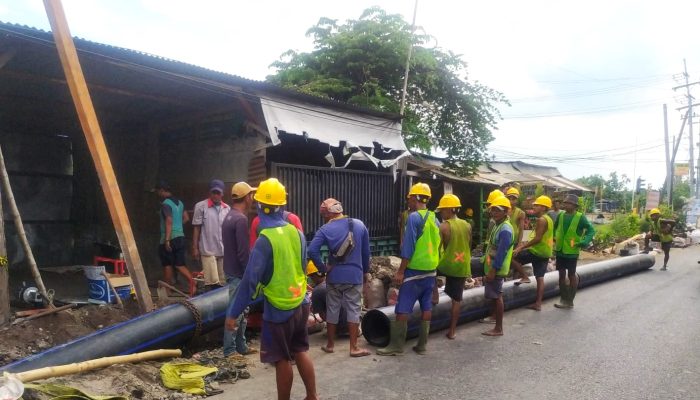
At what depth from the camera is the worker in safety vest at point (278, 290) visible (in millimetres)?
3520

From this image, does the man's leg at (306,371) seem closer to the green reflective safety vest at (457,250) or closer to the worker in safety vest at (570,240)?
the green reflective safety vest at (457,250)

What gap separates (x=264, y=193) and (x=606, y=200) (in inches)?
2045

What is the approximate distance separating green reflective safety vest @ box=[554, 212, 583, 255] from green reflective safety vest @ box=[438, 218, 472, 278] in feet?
8.92

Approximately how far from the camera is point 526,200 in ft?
49.2

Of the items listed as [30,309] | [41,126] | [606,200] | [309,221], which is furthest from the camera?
[606,200]

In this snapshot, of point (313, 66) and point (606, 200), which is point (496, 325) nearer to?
point (313, 66)

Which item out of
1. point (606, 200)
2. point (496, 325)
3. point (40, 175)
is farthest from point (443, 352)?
point (606, 200)

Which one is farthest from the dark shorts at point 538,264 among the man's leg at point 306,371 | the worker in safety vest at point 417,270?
the man's leg at point 306,371

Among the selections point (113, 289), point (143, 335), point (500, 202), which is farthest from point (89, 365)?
point (500, 202)

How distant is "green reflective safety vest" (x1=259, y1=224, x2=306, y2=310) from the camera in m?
3.53

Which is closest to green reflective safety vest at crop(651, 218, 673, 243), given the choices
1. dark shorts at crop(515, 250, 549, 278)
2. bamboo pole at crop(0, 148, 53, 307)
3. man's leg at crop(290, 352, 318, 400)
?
dark shorts at crop(515, 250, 549, 278)

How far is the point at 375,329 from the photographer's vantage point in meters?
5.80

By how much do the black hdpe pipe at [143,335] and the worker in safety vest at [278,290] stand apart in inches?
58.8

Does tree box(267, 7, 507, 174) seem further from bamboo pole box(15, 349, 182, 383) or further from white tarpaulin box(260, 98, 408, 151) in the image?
bamboo pole box(15, 349, 182, 383)
